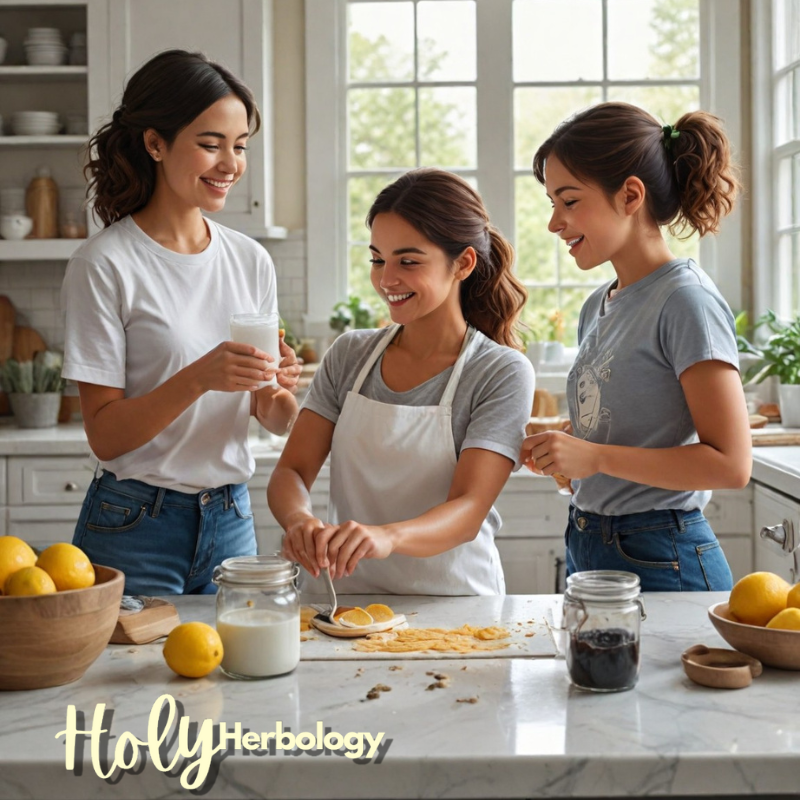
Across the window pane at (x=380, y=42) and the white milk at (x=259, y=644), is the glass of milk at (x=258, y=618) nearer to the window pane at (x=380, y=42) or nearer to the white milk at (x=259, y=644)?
the white milk at (x=259, y=644)

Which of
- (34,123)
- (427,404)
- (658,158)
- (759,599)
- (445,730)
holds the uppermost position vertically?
(34,123)

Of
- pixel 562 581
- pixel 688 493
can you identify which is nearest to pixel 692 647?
pixel 688 493

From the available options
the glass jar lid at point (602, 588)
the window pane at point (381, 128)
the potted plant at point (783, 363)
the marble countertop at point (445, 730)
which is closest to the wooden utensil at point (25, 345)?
the window pane at point (381, 128)

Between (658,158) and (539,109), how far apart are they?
107 inches

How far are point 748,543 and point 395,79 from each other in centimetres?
247

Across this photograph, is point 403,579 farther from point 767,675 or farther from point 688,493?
point 767,675

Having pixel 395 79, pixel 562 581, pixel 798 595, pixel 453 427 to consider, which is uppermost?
pixel 395 79

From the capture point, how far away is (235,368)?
6.00 ft

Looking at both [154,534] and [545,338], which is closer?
[154,534]

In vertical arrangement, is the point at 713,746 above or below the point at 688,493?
below

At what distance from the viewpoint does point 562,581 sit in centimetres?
358

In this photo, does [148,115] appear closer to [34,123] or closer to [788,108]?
[34,123]

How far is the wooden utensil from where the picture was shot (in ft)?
14.4

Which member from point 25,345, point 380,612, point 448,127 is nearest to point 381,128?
point 448,127
